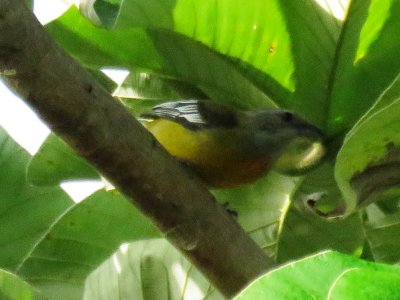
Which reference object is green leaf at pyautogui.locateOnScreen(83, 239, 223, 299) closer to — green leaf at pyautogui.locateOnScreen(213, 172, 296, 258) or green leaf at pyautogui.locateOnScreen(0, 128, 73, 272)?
green leaf at pyautogui.locateOnScreen(213, 172, 296, 258)

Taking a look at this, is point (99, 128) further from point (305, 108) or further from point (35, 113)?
point (305, 108)

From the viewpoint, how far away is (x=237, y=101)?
1280 mm

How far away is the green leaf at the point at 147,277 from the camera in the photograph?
1.20 meters

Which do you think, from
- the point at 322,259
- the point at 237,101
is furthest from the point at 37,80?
the point at 237,101

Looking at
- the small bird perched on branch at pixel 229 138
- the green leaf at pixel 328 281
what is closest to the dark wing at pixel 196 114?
the small bird perched on branch at pixel 229 138

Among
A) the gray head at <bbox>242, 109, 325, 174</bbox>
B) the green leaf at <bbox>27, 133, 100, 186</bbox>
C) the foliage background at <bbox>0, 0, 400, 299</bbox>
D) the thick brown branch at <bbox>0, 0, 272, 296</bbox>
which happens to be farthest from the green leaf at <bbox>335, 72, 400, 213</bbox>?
the green leaf at <bbox>27, 133, 100, 186</bbox>

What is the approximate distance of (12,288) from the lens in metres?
1.04

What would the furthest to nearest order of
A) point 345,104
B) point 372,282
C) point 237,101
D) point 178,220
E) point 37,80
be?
1. point 237,101
2. point 345,104
3. point 178,220
4. point 37,80
5. point 372,282

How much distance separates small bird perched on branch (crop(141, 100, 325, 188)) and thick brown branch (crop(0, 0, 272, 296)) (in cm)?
35

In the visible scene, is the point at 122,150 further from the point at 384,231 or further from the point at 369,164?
the point at 384,231

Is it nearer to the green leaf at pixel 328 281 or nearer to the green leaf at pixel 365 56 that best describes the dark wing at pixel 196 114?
the green leaf at pixel 365 56

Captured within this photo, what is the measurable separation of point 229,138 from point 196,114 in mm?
191

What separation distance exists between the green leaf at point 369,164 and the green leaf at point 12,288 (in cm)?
46

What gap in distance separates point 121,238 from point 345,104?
1.54 feet
